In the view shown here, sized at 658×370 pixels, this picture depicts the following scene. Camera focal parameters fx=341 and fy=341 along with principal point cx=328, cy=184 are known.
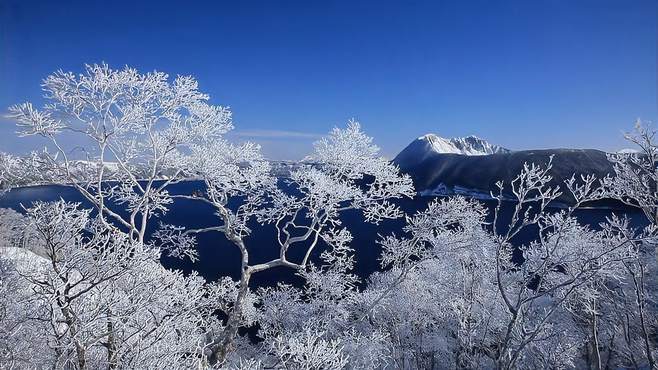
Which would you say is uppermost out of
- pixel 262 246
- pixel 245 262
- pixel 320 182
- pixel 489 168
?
pixel 489 168

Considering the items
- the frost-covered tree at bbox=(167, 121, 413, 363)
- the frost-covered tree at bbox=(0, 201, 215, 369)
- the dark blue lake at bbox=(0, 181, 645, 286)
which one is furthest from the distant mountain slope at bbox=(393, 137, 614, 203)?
the frost-covered tree at bbox=(0, 201, 215, 369)

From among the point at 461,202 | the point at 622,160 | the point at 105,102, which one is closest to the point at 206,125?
the point at 105,102

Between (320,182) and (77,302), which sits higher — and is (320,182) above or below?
above

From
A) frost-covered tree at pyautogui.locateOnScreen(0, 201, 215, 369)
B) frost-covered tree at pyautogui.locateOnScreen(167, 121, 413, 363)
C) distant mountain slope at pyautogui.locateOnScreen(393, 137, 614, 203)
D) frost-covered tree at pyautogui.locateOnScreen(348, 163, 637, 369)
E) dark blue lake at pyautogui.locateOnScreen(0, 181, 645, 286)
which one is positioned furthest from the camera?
distant mountain slope at pyautogui.locateOnScreen(393, 137, 614, 203)

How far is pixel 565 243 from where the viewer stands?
848 inches

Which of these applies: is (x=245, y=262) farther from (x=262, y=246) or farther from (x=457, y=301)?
(x=262, y=246)

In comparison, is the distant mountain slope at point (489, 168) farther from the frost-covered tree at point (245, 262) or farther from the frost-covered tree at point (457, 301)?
the frost-covered tree at point (245, 262)

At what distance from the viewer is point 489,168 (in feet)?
472

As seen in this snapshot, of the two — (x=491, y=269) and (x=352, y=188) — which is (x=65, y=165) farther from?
(x=491, y=269)

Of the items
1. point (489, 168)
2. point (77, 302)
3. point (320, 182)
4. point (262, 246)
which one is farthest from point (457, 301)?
point (489, 168)

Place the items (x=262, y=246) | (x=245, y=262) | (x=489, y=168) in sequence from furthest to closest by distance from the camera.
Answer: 1. (x=489, y=168)
2. (x=262, y=246)
3. (x=245, y=262)

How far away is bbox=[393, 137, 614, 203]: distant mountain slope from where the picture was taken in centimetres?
12200

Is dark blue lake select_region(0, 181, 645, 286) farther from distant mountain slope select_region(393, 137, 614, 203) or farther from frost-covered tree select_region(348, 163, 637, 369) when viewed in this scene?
distant mountain slope select_region(393, 137, 614, 203)

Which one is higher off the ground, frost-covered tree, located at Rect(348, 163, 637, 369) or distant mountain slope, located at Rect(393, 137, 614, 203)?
distant mountain slope, located at Rect(393, 137, 614, 203)
